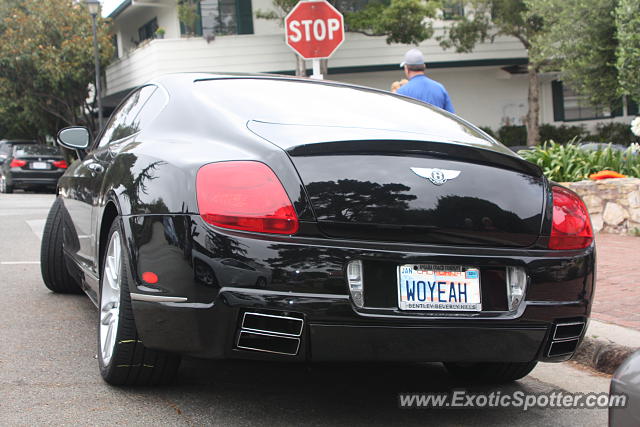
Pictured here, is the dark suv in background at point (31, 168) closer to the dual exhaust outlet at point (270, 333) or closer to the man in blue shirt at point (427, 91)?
the man in blue shirt at point (427, 91)

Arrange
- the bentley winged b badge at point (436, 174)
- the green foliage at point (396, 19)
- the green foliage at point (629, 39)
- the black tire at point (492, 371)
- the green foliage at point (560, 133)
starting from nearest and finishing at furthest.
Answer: the bentley winged b badge at point (436, 174), the black tire at point (492, 371), the green foliage at point (629, 39), the green foliage at point (396, 19), the green foliage at point (560, 133)

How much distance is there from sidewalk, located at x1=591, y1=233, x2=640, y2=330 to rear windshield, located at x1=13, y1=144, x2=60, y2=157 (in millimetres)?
19183

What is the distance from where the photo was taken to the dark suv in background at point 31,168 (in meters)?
23.9

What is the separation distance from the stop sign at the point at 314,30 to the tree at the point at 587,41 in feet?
34.8

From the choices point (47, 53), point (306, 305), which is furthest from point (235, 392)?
point (47, 53)

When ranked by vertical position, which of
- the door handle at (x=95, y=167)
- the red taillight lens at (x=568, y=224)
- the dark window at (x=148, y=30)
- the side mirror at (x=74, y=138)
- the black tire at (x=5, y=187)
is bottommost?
the black tire at (x=5, y=187)

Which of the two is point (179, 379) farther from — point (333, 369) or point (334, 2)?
point (334, 2)

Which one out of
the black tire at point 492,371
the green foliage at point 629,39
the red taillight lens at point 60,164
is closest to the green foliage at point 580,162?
the green foliage at point 629,39

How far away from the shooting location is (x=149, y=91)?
14.8ft

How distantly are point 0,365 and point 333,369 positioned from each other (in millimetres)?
1643

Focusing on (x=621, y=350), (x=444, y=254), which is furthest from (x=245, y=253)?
(x=621, y=350)

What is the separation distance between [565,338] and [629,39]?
512 inches

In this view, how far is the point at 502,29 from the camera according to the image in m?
22.5

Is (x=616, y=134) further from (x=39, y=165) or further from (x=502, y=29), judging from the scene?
(x=39, y=165)
